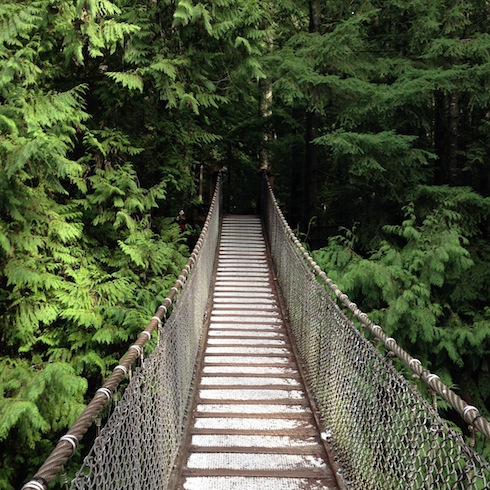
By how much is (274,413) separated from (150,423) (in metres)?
1.45

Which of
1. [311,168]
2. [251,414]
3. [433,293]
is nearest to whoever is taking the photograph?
[251,414]

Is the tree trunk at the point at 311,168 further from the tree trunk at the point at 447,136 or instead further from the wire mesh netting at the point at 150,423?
the wire mesh netting at the point at 150,423

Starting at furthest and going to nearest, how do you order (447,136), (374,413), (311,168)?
(311,168) → (447,136) → (374,413)

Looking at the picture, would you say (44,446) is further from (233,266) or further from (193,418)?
(233,266)

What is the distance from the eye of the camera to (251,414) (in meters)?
3.27

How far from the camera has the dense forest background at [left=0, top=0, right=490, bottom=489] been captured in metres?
4.45

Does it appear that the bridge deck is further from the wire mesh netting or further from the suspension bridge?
the wire mesh netting

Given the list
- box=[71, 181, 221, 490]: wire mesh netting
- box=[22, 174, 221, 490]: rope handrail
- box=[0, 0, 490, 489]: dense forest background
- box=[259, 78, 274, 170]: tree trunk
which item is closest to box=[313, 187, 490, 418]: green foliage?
box=[0, 0, 490, 489]: dense forest background

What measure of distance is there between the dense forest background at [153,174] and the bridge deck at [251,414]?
3.79 ft

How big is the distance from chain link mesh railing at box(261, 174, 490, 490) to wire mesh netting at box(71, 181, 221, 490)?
112 cm

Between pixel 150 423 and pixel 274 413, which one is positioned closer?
pixel 150 423

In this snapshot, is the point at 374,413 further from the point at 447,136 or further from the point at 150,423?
the point at 447,136

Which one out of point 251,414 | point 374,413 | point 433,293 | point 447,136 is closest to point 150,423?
point 374,413

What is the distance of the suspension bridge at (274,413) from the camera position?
1546 mm
